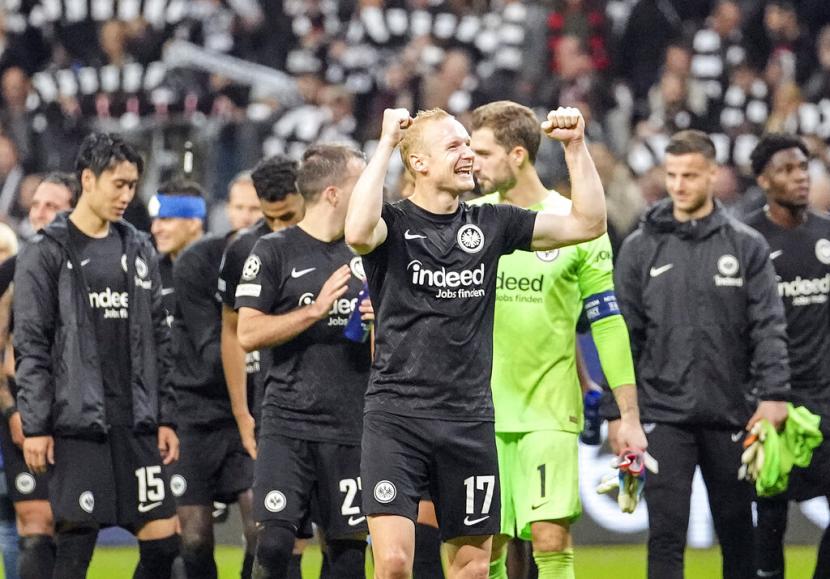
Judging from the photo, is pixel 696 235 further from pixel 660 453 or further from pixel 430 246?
pixel 430 246

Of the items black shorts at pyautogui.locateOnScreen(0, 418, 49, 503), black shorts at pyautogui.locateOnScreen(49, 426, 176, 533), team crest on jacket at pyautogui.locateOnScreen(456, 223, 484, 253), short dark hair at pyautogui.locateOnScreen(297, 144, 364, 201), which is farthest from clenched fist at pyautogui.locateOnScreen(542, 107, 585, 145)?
black shorts at pyautogui.locateOnScreen(0, 418, 49, 503)

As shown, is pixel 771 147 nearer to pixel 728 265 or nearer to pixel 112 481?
pixel 728 265

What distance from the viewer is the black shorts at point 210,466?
8945 mm

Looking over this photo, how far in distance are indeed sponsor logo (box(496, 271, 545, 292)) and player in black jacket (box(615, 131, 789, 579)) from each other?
3.53 feet

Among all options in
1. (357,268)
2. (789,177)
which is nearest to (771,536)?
(789,177)

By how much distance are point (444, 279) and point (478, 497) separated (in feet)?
2.87

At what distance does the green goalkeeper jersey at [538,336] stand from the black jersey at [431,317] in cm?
102

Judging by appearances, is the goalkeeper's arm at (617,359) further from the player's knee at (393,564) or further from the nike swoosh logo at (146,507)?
the nike swoosh logo at (146,507)

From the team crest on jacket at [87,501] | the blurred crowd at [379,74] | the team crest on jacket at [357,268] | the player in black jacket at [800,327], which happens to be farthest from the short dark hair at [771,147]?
the blurred crowd at [379,74]

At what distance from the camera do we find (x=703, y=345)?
837 cm

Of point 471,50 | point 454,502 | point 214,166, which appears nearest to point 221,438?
point 454,502

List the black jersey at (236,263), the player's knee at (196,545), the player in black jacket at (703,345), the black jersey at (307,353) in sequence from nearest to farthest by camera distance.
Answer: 1. the black jersey at (307,353)
2. the player in black jacket at (703,345)
3. the black jersey at (236,263)
4. the player's knee at (196,545)

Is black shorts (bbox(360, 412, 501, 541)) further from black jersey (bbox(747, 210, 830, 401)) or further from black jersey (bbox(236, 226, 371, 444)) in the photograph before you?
black jersey (bbox(747, 210, 830, 401))

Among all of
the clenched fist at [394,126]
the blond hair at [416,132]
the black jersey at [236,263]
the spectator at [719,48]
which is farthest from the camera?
the spectator at [719,48]
